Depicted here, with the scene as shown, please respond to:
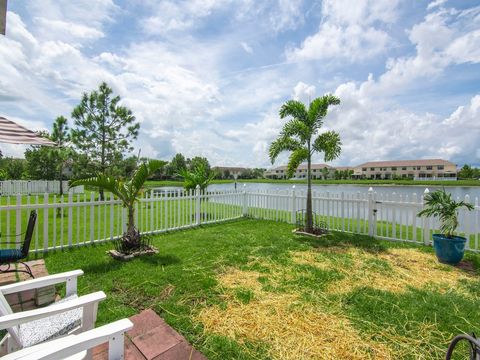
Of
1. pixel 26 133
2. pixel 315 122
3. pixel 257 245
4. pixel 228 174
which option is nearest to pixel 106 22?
pixel 26 133

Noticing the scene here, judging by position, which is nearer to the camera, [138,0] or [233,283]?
[233,283]

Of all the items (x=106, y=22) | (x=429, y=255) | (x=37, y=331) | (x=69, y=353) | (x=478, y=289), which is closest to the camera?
(x=69, y=353)

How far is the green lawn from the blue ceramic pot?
0.89 feet

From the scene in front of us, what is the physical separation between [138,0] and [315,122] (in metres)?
5.06

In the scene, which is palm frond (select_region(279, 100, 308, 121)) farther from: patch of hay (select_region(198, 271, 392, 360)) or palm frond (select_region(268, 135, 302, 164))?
patch of hay (select_region(198, 271, 392, 360))

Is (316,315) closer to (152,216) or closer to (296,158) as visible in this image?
(296,158)

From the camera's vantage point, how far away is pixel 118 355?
59.7 inches

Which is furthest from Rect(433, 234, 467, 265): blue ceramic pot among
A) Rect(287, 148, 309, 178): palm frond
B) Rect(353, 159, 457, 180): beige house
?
Rect(353, 159, 457, 180): beige house

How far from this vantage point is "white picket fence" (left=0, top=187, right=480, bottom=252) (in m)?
5.27

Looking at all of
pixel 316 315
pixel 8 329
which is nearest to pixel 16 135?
pixel 8 329

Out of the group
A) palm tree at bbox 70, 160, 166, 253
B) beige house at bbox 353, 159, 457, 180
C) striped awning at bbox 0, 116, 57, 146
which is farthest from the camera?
beige house at bbox 353, 159, 457, 180

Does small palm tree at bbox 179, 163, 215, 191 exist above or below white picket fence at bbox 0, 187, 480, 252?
above

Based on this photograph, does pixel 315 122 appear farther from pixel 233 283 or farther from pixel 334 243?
pixel 233 283

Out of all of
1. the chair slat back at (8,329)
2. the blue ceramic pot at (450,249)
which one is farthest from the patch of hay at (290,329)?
the blue ceramic pot at (450,249)
